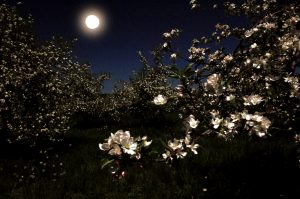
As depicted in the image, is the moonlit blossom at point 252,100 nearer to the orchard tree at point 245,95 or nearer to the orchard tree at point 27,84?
the orchard tree at point 245,95

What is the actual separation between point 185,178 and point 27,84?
23.0ft

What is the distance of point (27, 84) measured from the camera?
12203 millimetres

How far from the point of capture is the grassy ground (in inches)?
274

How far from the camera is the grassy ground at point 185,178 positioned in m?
6.95

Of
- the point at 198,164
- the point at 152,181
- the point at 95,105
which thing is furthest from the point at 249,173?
the point at 95,105

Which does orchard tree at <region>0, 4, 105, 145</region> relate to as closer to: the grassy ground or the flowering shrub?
the grassy ground

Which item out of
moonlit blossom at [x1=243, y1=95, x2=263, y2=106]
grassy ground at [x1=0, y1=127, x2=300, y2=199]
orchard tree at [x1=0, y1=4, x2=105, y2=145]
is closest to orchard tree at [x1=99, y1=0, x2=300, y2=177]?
moonlit blossom at [x1=243, y1=95, x2=263, y2=106]

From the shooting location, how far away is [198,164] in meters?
8.74

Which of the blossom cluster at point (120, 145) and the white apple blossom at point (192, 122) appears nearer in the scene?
the blossom cluster at point (120, 145)

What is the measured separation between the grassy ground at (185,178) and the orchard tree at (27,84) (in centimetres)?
150

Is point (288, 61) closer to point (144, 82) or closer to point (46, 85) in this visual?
point (46, 85)

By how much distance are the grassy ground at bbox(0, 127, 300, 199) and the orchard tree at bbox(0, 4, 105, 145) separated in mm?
1499

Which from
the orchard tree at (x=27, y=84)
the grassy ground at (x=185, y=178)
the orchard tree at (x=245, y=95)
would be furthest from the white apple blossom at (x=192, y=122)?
the orchard tree at (x=27, y=84)

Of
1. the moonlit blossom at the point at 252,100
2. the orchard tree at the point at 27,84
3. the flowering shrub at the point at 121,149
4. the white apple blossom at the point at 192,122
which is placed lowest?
the flowering shrub at the point at 121,149
